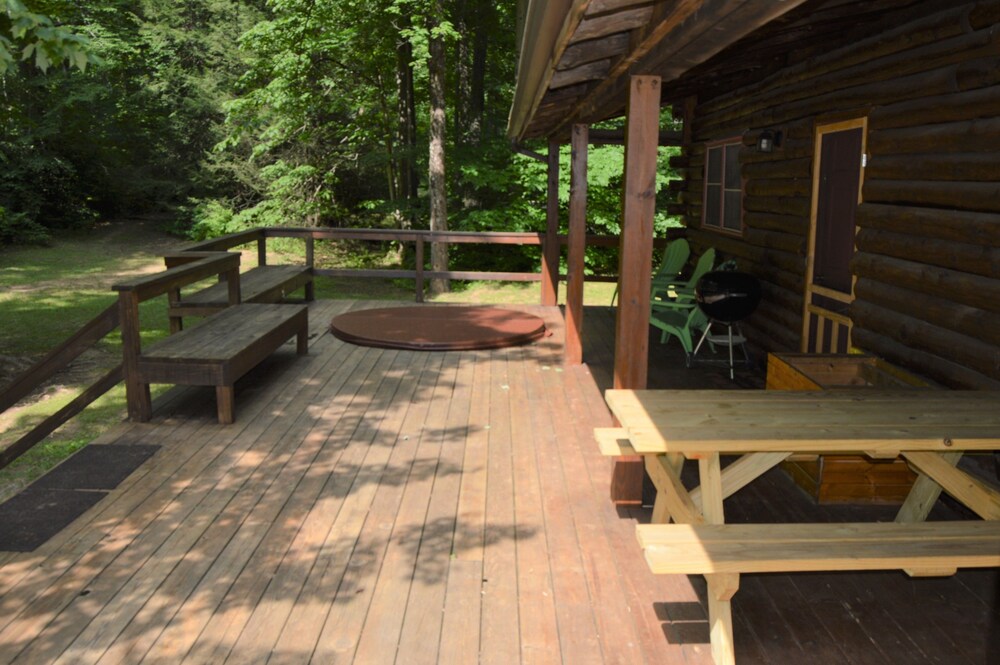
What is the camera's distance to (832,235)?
5805 millimetres

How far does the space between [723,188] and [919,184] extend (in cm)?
425

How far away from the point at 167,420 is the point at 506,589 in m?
3.04

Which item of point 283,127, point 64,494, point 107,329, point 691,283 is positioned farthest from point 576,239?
point 283,127

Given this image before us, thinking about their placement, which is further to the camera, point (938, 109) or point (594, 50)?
point (938, 109)

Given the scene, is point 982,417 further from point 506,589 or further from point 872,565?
point 506,589

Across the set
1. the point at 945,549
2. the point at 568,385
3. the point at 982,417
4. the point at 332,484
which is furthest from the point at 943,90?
the point at 332,484

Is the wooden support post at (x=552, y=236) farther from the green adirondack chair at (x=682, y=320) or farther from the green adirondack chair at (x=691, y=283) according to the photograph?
the green adirondack chair at (x=682, y=320)

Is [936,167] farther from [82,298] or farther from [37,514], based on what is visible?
[82,298]

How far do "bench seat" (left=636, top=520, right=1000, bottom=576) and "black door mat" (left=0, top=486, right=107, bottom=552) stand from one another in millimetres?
2662

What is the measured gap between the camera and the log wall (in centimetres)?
386

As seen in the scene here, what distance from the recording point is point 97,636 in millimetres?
2830

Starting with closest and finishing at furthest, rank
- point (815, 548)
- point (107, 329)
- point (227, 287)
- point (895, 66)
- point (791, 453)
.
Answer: point (815, 548) → point (791, 453) → point (895, 66) → point (107, 329) → point (227, 287)

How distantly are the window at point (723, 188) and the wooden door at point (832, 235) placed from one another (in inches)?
73.0

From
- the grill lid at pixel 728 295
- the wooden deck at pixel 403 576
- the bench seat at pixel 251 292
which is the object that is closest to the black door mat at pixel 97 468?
the wooden deck at pixel 403 576
